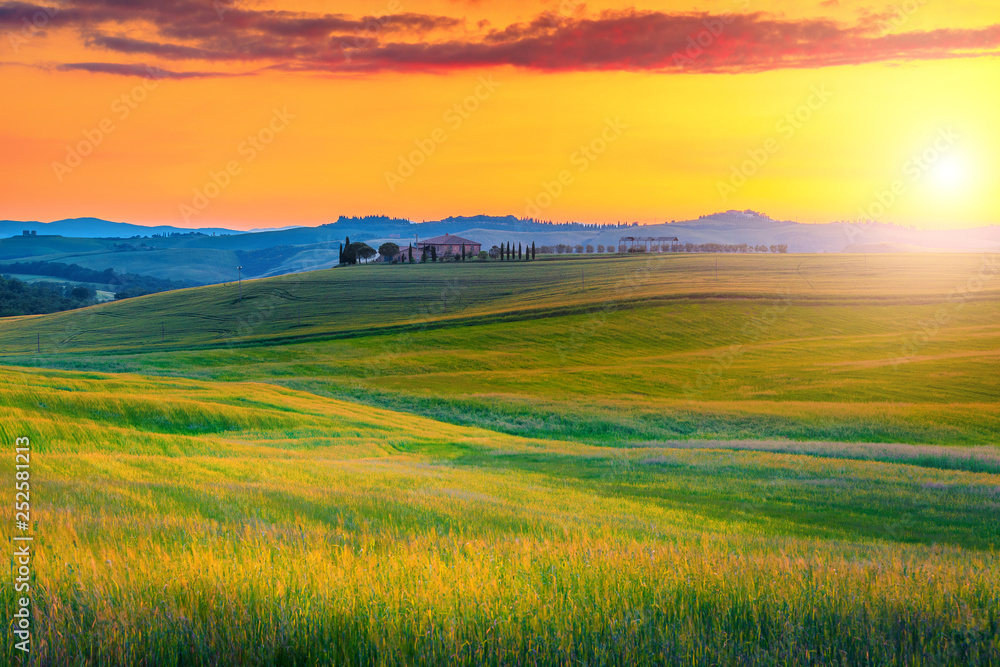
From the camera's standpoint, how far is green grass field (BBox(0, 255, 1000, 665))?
4.33 metres

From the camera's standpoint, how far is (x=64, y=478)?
11961 millimetres

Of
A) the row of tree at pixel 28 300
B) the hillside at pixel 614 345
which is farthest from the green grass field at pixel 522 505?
the row of tree at pixel 28 300

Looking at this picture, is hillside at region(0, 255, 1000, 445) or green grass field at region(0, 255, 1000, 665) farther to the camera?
hillside at region(0, 255, 1000, 445)

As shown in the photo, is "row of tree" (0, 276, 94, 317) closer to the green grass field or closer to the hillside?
the hillside

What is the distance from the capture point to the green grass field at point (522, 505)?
4332 millimetres

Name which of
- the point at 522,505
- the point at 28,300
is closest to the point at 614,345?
the point at 522,505

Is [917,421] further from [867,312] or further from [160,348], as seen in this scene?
[160,348]

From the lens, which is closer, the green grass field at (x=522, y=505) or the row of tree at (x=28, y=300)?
the green grass field at (x=522, y=505)

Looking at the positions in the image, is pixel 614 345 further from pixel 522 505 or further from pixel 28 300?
pixel 28 300

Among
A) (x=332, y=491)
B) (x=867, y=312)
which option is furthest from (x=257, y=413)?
(x=867, y=312)

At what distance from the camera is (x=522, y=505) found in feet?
50.3

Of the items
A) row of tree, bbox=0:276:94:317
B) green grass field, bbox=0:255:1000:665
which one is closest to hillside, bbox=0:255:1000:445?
green grass field, bbox=0:255:1000:665

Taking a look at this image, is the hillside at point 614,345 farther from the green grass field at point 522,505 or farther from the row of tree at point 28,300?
the row of tree at point 28,300

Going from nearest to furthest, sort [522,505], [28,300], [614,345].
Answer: [522,505] → [614,345] → [28,300]
